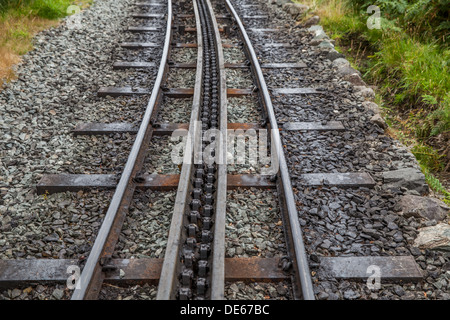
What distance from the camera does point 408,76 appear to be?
5.73 metres

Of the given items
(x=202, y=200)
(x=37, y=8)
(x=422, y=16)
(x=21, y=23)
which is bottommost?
(x=202, y=200)

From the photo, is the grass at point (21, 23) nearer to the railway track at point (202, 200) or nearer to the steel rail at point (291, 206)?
the railway track at point (202, 200)

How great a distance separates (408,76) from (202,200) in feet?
13.5

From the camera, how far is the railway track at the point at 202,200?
2.64 metres

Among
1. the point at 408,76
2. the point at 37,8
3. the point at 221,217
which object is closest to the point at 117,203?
the point at 221,217

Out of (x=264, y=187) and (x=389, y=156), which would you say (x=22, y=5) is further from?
(x=389, y=156)

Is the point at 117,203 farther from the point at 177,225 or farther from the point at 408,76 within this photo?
the point at 408,76

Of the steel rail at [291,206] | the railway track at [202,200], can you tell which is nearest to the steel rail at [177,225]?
the railway track at [202,200]

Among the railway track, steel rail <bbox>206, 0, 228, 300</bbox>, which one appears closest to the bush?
the railway track

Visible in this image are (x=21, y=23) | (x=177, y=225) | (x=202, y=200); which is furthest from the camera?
(x=21, y=23)

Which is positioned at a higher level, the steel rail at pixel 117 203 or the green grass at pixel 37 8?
the green grass at pixel 37 8

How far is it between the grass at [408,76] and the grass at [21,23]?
5669 millimetres
